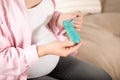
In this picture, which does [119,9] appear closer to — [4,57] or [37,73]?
[37,73]

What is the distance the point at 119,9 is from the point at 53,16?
824mm

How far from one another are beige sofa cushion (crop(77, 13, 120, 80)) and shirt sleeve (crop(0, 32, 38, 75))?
551 millimetres

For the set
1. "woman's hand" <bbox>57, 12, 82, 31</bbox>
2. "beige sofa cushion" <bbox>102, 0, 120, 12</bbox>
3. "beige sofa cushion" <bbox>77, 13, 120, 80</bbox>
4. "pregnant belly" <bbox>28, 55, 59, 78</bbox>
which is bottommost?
"beige sofa cushion" <bbox>77, 13, 120, 80</bbox>

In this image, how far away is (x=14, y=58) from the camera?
838mm

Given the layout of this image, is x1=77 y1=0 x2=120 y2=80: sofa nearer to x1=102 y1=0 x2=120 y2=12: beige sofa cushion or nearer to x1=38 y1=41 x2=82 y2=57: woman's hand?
x1=102 y1=0 x2=120 y2=12: beige sofa cushion

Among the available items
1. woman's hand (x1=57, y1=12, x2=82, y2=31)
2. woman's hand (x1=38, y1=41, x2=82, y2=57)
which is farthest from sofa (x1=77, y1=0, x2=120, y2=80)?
woman's hand (x1=38, y1=41, x2=82, y2=57)

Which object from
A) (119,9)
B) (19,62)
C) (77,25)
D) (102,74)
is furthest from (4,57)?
(119,9)

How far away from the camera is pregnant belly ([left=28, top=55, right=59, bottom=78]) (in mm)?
998

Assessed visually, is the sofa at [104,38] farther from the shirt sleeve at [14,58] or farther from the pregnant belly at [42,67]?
the shirt sleeve at [14,58]

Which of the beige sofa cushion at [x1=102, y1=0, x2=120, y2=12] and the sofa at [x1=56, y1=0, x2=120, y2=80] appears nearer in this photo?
A: the sofa at [x1=56, y1=0, x2=120, y2=80]

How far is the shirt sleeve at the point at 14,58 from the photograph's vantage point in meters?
0.83

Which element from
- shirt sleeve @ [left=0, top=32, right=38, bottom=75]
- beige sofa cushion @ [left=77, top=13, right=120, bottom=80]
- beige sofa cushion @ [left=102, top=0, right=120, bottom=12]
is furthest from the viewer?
beige sofa cushion @ [left=102, top=0, right=120, bottom=12]

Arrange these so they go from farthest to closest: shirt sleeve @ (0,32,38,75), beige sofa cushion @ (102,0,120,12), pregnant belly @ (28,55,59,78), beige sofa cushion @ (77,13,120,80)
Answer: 1. beige sofa cushion @ (102,0,120,12)
2. beige sofa cushion @ (77,13,120,80)
3. pregnant belly @ (28,55,59,78)
4. shirt sleeve @ (0,32,38,75)

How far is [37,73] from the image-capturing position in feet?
3.31
